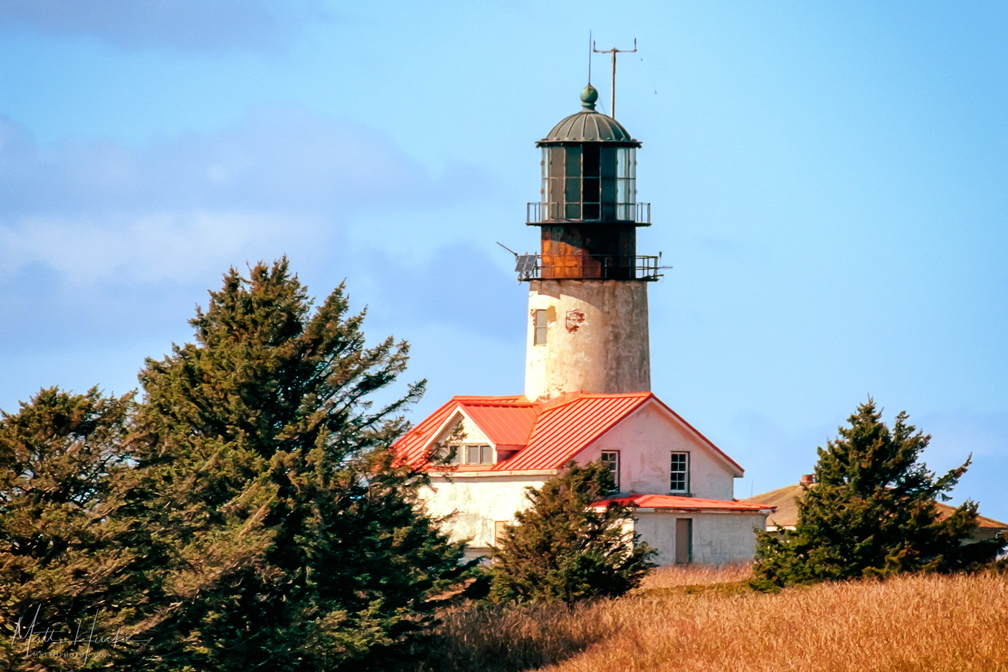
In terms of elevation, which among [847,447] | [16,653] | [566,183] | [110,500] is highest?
[566,183]

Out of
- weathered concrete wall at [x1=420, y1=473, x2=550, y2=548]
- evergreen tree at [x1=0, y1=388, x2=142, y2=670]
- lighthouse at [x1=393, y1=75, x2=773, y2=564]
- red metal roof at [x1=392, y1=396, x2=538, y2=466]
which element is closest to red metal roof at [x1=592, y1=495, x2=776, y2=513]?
lighthouse at [x1=393, y1=75, x2=773, y2=564]

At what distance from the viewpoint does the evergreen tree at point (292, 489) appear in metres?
26.0

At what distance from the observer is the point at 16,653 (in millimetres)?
21344

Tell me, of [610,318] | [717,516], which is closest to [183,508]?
[717,516]

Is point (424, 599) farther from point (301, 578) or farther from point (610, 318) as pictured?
point (610, 318)

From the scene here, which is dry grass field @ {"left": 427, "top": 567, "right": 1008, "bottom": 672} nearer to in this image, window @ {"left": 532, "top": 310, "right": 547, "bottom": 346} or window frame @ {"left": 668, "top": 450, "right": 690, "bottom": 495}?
window frame @ {"left": 668, "top": 450, "right": 690, "bottom": 495}

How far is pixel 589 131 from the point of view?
51938 mm

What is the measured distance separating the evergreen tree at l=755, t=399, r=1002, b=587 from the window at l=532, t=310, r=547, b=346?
1899cm

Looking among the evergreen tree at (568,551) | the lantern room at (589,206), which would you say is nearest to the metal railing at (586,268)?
the lantern room at (589,206)

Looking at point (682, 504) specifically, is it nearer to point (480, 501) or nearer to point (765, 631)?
point (480, 501)

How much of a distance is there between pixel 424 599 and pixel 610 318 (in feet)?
77.0

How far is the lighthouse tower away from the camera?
51.1 metres

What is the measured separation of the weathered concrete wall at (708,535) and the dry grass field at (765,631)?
12.5 metres

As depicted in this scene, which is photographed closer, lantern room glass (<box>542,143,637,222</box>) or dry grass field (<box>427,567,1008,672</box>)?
dry grass field (<box>427,567,1008,672</box>)
